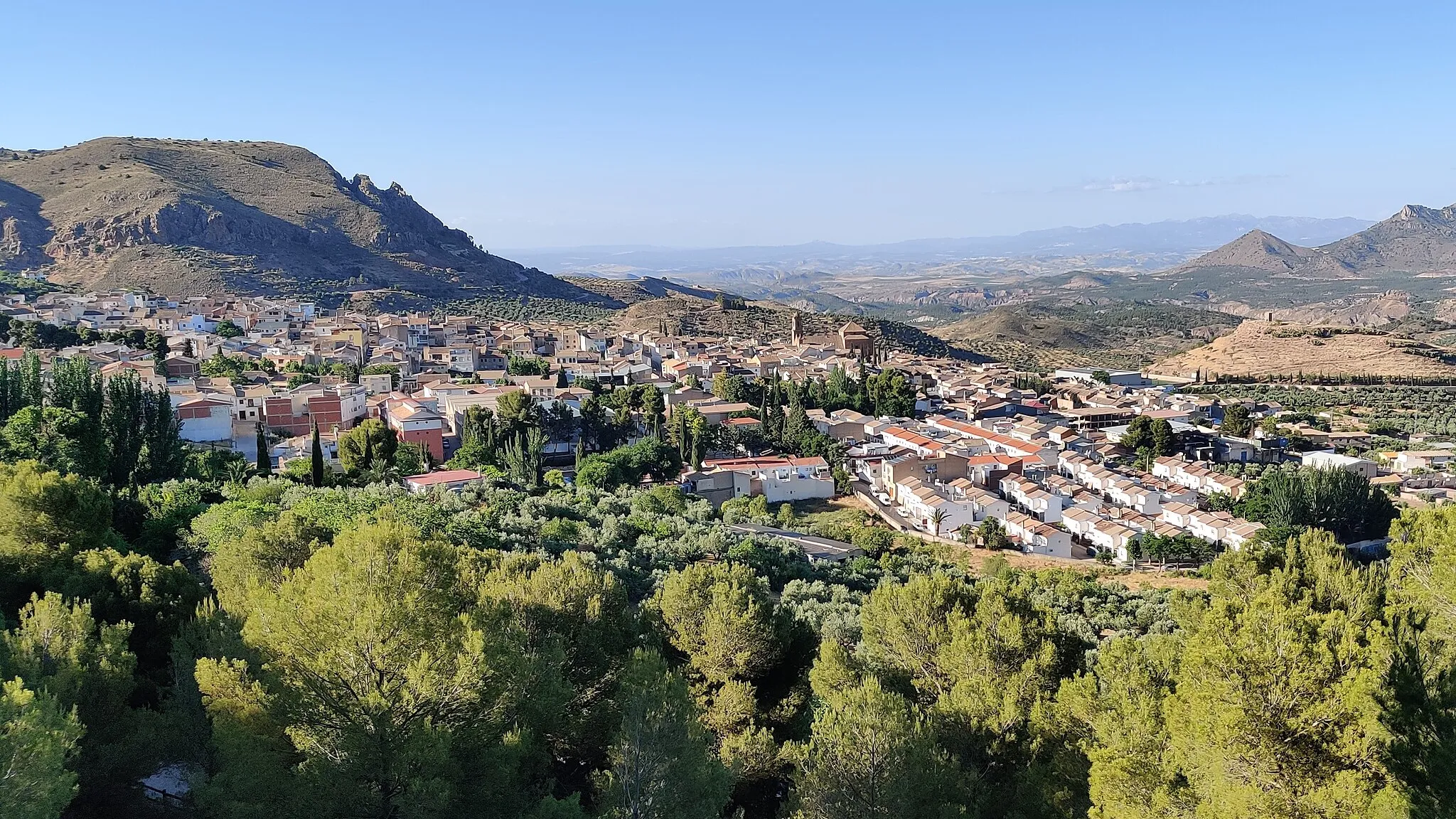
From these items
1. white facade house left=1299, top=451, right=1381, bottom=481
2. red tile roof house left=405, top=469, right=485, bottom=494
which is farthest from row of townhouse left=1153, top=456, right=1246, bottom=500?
red tile roof house left=405, top=469, right=485, bottom=494

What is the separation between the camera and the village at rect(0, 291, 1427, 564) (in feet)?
114

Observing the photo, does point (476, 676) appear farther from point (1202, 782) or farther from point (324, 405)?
point (324, 405)

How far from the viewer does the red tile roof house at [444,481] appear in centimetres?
2728

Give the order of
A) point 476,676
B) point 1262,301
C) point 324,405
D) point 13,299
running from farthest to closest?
point 1262,301 < point 13,299 < point 324,405 < point 476,676

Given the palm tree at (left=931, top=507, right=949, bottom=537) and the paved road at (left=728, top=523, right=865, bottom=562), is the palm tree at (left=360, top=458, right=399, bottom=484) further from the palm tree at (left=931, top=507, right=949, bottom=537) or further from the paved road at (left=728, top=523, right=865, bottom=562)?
the palm tree at (left=931, top=507, right=949, bottom=537)

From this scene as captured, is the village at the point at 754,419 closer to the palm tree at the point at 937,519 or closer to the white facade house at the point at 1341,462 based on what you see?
the palm tree at the point at 937,519

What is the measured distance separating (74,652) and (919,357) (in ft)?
246

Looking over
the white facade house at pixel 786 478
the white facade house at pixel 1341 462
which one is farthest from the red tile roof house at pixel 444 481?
the white facade house at pixel 1341 462

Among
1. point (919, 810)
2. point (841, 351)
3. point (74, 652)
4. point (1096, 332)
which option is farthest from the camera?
point (1096, 332)

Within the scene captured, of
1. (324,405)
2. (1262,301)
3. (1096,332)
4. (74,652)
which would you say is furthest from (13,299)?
(1262,301)

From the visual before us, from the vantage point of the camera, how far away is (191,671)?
11297mm

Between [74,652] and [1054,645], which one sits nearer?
[74,652]

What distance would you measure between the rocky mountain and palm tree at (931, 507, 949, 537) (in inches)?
2938

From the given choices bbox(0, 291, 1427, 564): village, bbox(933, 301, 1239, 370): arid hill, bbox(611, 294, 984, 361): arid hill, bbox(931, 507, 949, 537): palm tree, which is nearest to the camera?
bbox(931, 507, 949, 537): palm tree
